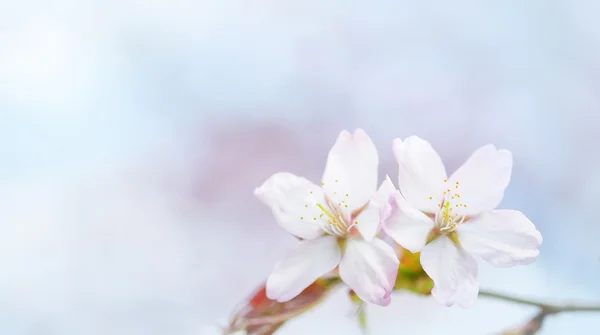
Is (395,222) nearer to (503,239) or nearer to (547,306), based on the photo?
(503,239)

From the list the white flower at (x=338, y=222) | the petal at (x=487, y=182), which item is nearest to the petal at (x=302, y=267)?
the white flower at (x=338, y=222)

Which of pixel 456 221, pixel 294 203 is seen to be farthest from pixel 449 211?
pixel 294 203

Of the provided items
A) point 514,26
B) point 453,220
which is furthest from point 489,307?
point 514,26

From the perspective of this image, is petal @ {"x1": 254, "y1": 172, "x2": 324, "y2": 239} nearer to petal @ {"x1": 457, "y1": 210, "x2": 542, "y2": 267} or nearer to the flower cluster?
the flower cluster

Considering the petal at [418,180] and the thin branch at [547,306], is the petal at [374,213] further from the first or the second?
the thin branch at [547,306]

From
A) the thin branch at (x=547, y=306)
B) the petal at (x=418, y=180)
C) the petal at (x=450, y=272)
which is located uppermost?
the petal at (x=418, y=180)

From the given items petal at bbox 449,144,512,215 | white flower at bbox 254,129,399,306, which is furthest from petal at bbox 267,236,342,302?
petal at bbox 449,144,512,215
